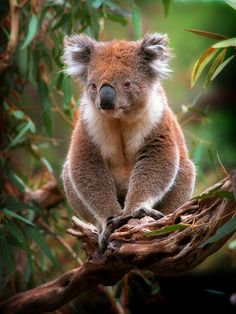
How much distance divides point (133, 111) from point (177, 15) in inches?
183

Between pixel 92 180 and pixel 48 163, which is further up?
pixel 92 180

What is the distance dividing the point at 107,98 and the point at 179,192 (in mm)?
796

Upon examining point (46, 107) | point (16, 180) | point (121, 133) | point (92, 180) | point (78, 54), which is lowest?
point (16, 180)

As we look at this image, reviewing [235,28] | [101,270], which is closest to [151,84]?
[101,270]

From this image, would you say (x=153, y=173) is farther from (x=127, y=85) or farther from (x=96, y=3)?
(x=96, y=3)

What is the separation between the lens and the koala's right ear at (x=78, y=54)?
11.9 feet

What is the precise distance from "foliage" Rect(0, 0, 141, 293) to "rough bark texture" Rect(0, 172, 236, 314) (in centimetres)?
49

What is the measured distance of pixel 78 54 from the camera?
3.63 m

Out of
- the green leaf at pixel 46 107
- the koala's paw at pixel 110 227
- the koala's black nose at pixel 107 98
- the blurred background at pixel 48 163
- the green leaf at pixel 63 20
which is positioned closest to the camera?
the koala's paw at pixel 110 227

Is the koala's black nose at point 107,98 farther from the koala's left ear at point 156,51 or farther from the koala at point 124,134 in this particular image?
the koala's left ear at point 156,51

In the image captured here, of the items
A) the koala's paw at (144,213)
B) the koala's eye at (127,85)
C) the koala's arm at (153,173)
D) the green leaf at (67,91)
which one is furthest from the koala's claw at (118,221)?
the green leaf at (67,91)

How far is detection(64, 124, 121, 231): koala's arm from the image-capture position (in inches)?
135

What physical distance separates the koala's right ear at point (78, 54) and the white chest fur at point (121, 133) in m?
0.26

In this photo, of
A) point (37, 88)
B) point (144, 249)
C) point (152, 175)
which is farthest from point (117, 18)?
point (144, 249)
